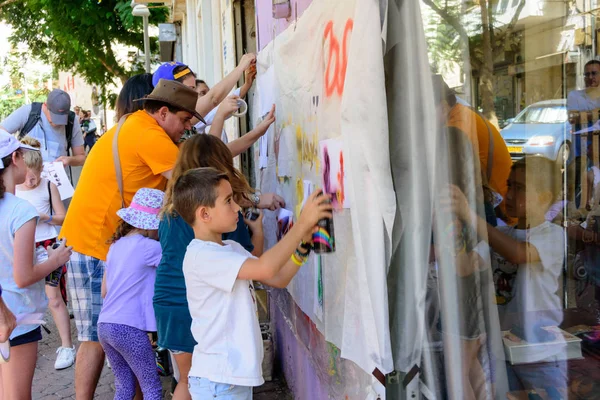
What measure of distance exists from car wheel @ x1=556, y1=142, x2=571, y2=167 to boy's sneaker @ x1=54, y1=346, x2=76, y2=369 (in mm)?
4371

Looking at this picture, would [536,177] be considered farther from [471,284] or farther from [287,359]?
[287,359]

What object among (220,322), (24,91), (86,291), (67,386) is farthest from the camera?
(24,91)

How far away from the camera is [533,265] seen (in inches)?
88.7

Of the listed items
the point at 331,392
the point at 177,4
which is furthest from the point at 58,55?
the point at 331,392

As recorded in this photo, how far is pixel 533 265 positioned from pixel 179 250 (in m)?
1.41

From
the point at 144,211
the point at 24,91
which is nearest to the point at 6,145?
the point at 144,211

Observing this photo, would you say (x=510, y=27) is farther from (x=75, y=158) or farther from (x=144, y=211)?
(x=75, y=158)

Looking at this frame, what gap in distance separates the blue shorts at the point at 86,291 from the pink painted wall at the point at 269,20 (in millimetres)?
1667

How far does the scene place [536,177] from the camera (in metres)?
2.28

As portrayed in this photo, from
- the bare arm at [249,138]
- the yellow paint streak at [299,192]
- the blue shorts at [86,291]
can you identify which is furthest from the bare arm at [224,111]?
the blue shorts at [86,291]

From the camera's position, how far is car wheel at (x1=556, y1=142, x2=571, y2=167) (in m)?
2.20

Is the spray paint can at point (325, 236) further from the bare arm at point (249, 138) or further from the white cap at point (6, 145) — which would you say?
the white cap at point (6, 145)

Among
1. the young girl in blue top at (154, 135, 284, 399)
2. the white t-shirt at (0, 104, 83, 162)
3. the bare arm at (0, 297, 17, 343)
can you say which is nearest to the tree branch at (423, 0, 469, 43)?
the young girl in blue top at (154, 135, 284, 399)

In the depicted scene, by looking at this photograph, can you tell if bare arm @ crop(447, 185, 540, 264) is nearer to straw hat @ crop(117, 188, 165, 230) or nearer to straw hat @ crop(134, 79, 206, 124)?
straw hat @ crop(117, 188, 165, 230)
